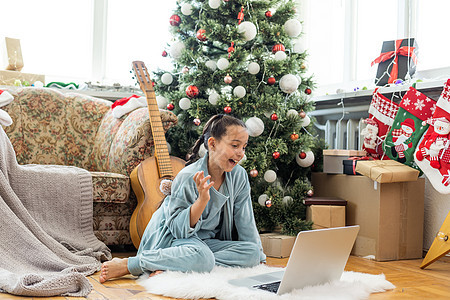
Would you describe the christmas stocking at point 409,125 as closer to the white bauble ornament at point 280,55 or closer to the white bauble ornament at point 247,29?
the white bauble ornament at point 280,55

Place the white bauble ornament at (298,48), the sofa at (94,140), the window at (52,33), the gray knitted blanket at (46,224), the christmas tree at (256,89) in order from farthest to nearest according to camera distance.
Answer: the window at (52,33), the white bauble ornament at (298,48), the christmas tree at (256,89), the sofa at (94,140), the gray knitted blanket at (46,224)

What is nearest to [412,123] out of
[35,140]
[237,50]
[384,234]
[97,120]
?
[384,234]

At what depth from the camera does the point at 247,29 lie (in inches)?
115

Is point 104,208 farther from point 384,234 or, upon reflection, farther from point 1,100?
point 384,234

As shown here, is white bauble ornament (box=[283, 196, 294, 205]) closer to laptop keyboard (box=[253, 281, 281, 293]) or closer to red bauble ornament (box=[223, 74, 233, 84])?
red bauble ornament (box=[223, 74, 233, 84])

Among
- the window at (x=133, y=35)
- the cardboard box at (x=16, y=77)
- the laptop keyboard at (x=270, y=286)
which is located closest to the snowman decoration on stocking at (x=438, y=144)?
the laptop keyboard at (x=270, y=286)

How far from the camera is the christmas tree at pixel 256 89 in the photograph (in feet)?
9.72

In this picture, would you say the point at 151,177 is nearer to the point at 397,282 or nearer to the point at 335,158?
the point at 335,158

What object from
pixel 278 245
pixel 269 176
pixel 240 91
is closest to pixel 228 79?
pixel 240 91

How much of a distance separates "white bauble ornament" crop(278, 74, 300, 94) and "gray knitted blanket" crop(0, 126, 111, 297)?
1.23 m

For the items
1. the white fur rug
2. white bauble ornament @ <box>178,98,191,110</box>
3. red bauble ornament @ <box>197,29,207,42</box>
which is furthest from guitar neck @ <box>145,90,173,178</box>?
the white fur rug

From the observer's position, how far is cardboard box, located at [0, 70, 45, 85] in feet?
11.2

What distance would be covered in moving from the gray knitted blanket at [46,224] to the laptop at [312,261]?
632 millimetres

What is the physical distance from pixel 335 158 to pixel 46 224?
1.67 metres
